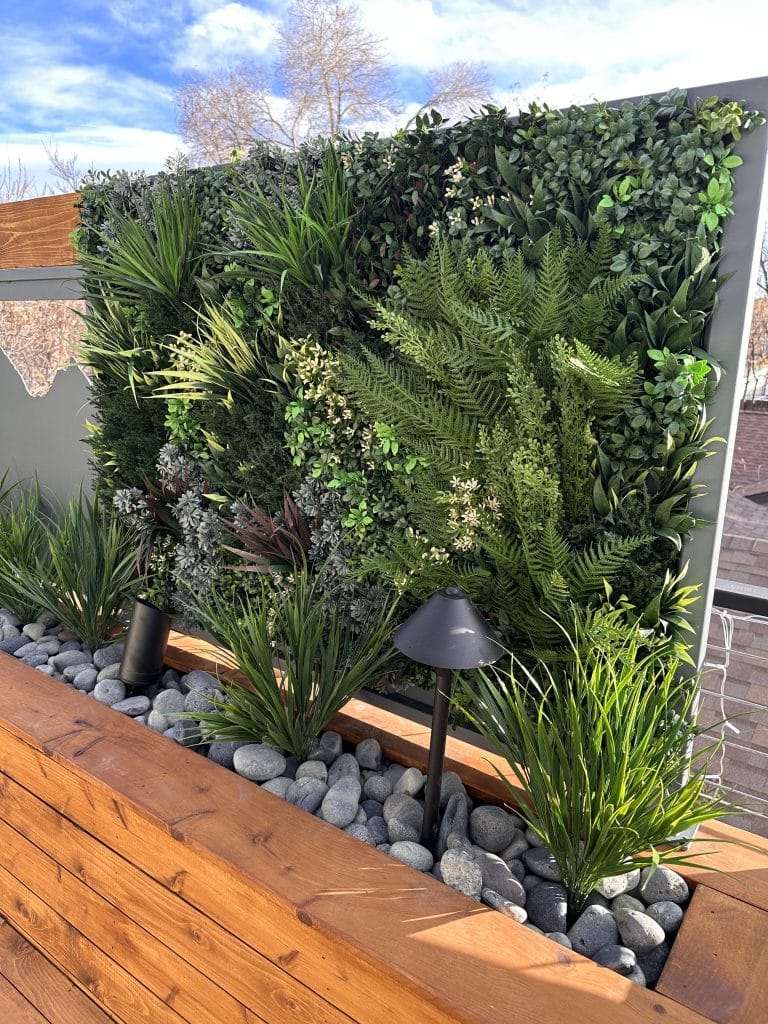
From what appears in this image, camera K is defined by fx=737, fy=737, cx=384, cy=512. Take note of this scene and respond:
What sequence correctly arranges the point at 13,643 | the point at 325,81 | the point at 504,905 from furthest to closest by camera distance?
1. the point at 325,81
2. the point at 13,643
3. the point at 504,905

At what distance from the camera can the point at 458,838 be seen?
5.59ft

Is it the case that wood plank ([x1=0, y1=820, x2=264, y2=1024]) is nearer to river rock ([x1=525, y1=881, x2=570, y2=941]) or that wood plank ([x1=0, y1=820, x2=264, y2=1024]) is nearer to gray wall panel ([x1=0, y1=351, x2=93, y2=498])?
river rock ([x1=525, y1=881, x2=570, y2=941])

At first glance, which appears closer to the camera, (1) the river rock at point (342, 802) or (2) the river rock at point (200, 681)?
(1) the river rock at point (342, 802)

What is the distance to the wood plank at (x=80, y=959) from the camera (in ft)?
6.08

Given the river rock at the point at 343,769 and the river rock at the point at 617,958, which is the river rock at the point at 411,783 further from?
the river rock at the point at 617,958

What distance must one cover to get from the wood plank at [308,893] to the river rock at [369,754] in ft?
1.10

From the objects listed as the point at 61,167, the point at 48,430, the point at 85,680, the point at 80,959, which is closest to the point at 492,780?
the point at 80,959

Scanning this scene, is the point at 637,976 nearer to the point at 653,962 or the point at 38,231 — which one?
the point at 653,962

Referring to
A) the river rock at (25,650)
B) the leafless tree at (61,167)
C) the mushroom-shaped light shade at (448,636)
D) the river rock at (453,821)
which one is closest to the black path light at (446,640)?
the mushroom-shaped light shade at (448,636)

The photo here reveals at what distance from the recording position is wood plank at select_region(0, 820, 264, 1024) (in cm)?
167

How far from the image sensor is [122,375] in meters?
2.97

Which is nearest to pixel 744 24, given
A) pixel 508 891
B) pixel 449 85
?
pixel 449 85

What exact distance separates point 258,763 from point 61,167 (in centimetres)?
1665

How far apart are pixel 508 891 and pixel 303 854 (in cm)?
44
